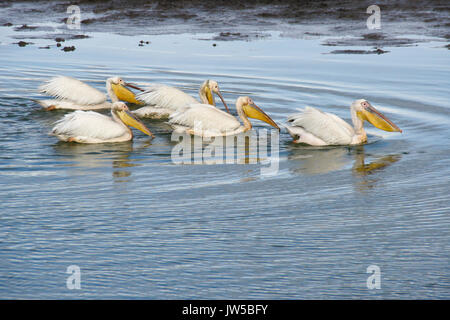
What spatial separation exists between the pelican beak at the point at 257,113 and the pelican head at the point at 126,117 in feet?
3.80

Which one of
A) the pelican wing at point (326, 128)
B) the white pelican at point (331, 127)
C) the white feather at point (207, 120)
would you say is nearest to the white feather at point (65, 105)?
the white feather at point (207, 120)

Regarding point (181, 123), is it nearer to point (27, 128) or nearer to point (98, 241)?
point (27, 128)

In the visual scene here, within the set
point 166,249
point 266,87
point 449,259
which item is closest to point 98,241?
point 166,249

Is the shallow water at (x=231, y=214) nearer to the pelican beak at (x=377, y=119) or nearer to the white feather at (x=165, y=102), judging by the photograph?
the pelican beak at (x=377, y=119)

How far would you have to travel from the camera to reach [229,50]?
527 inches

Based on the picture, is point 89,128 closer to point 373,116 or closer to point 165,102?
point 165,102

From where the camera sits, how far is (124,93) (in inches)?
365

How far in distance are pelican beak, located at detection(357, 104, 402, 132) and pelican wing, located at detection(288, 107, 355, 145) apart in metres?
0.33

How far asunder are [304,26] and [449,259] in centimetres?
1238

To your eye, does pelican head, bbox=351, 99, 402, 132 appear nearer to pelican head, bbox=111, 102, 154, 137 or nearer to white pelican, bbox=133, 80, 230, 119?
white pelican, bbox=133, 80, 230, 119

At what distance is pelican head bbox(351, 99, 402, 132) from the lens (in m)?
7.53

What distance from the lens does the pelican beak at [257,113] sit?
26.3 feet

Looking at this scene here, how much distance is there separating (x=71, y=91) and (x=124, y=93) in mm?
684

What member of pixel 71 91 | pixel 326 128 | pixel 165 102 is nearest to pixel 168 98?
pixel 165 102
